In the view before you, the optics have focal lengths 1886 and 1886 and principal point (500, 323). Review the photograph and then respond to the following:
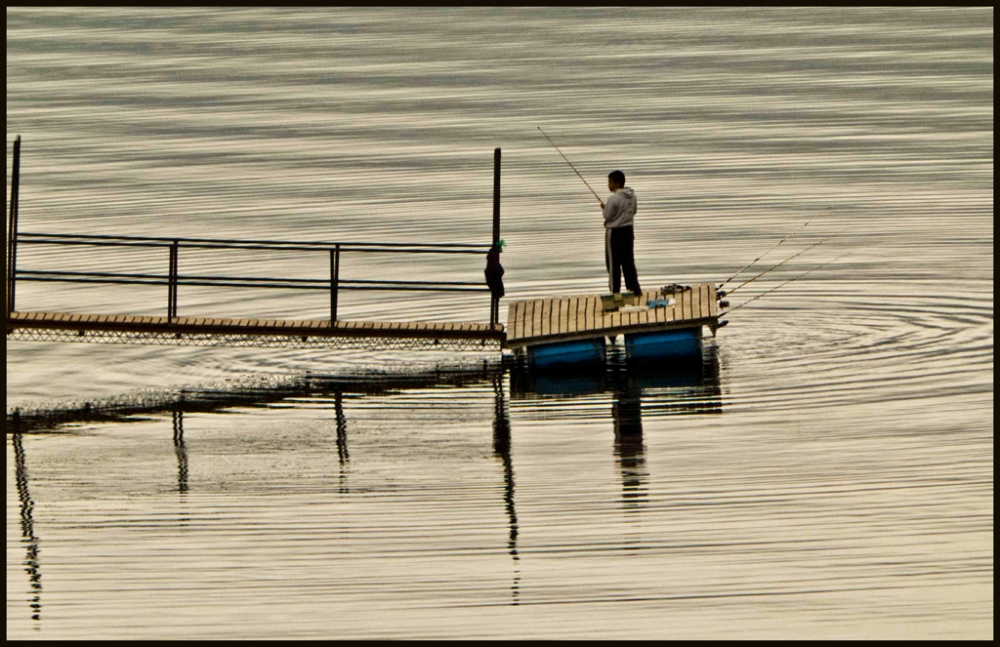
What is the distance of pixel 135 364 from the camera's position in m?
21.0

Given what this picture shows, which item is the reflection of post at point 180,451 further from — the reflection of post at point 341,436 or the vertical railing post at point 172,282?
the vertical railing post at point 172,282

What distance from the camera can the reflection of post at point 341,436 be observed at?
16.7m

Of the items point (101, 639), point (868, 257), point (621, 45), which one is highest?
point (621, 45)

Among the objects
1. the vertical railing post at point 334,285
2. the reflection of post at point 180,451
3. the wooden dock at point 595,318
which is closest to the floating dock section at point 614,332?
the wooden dock at point 595,318

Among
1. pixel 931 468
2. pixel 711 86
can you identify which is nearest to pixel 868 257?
pixel 931 468

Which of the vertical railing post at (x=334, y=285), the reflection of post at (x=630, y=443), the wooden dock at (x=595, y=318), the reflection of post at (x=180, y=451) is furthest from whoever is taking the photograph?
the vertical railing post at (x=334, y=285)

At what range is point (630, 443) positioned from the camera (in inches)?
694

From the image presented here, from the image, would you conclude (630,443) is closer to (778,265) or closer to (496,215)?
(496,215)

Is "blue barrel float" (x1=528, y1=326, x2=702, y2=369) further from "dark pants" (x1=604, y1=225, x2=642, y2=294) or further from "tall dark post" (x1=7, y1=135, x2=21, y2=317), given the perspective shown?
"tall dark post" (x1=7, y1=135, x2=21, y2=317)

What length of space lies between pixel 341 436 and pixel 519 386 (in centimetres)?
243

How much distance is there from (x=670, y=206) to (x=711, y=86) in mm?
10071

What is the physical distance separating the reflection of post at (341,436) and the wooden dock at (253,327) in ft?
3.34

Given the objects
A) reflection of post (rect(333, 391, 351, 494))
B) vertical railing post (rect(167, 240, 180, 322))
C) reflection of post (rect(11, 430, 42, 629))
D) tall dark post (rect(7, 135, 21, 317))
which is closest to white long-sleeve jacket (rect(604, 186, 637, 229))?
reflection of post (rect(333, 391, 351, 494))

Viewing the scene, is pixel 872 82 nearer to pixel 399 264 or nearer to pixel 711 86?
pixel 711 86
